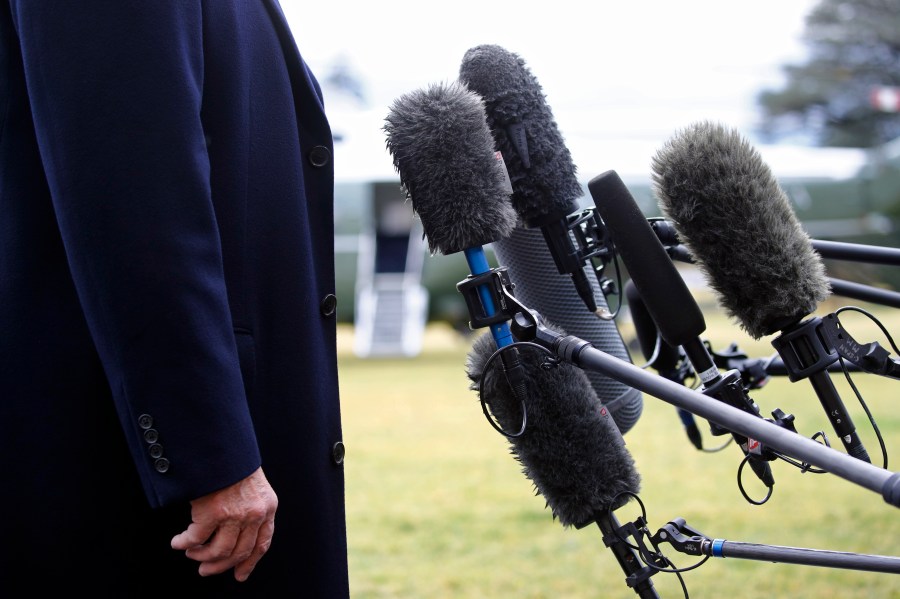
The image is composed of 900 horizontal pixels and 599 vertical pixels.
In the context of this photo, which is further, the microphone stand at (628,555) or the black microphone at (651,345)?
the black microphone at (651,345)

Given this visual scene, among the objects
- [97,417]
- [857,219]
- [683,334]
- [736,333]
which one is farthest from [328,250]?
[857,219]

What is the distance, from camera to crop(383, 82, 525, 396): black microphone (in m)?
1.63

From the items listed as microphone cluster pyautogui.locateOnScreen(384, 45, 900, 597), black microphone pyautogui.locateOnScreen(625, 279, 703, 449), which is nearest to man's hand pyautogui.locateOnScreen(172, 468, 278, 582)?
microphone cluster pyautogui.locateOnScreen(384, 45, 900, 597)

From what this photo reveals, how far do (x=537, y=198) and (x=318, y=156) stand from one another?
0.45 m

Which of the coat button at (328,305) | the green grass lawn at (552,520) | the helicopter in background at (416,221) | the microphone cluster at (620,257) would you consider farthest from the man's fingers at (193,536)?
the helicopter in background at (416,221)

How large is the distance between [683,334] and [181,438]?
84cm

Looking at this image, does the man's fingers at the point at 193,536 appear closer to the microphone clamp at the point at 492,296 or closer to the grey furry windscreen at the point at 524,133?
the microphone clamp at the point at 492,296

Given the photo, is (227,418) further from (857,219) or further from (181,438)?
(857,219)

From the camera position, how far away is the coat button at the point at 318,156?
1.62 meters

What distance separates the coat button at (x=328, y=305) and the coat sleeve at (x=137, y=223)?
0.33m

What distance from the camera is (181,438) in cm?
123

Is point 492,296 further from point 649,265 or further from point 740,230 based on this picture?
point 740,230

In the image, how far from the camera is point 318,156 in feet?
5.33

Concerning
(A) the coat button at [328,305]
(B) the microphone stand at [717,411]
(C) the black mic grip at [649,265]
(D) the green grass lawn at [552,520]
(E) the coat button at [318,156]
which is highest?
(E) the coat button at [318,156]
